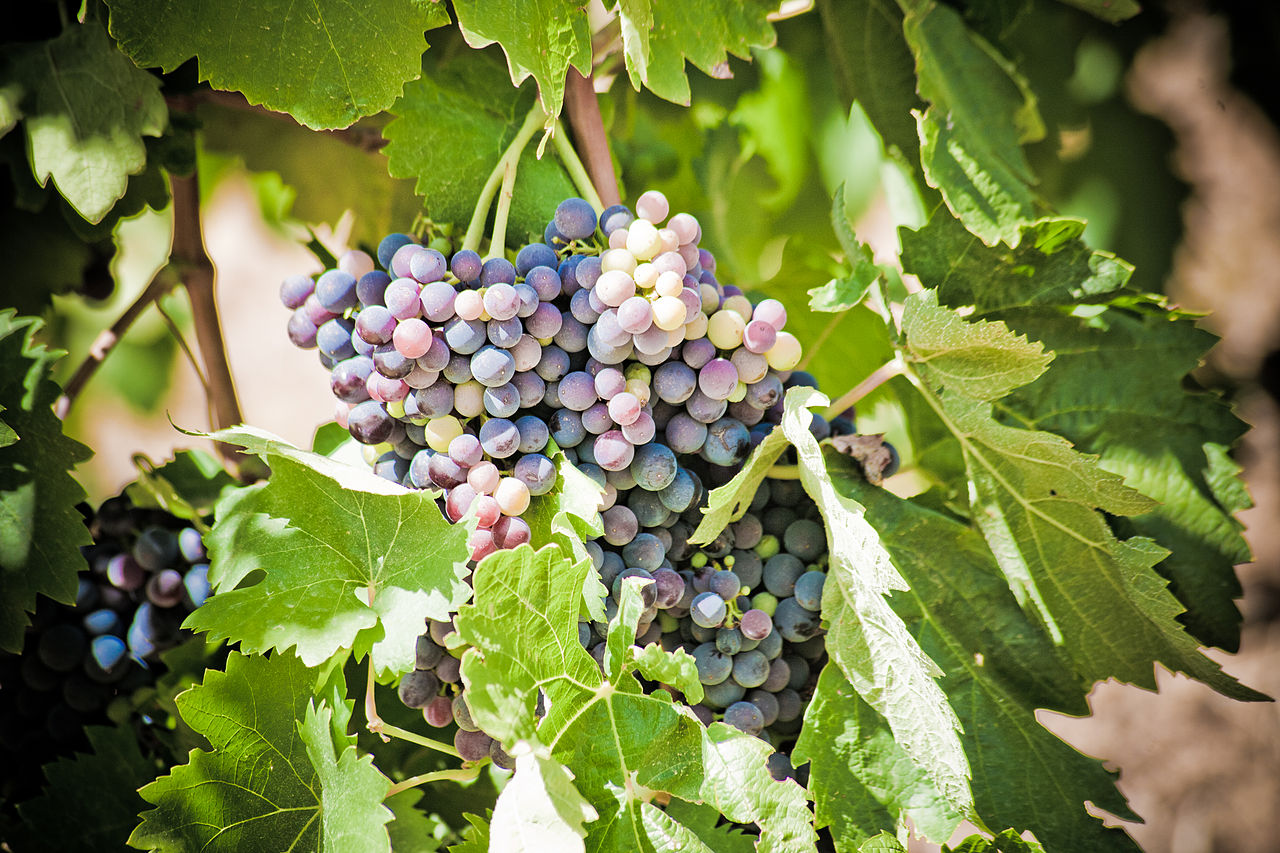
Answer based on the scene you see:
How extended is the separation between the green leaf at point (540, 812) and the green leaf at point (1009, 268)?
427 millimetres

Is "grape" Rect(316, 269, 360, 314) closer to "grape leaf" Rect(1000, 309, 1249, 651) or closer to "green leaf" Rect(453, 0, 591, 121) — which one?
"green leaf" Rect(453, 0, 591, 121)

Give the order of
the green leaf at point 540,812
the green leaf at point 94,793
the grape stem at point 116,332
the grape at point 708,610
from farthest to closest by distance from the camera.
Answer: the grape stem at point 116,332 → the green leaf at point 94,793 → the grape at point 708,610 → the green leaf at point 540,812

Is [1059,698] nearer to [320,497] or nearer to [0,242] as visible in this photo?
[320,497]

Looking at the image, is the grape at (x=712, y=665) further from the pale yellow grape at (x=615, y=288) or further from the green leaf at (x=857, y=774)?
the pale yellow grape at (x=615, y=288)

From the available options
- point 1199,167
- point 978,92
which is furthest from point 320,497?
point 1199,167

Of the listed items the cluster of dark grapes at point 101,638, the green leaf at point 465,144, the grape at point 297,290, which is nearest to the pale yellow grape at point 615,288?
the green leaf at point 465,144

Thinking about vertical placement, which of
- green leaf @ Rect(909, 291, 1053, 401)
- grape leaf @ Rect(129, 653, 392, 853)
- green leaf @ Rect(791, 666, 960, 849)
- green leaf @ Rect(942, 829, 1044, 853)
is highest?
green leaf @ Rect(909, 291, 1053, 401)

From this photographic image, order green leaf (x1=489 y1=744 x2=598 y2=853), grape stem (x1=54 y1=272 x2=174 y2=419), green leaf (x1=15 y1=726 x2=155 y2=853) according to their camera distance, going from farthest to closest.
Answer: grape stem (x1=54 y1=272 x2=174 y2=419), green leaf (x1=15 y1=726 x2=155 y2=853), green leaf (x1=489 y1=744 x2=598 y2=853)

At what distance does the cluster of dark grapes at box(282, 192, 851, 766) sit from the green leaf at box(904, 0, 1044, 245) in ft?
0.63

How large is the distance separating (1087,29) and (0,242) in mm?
1132

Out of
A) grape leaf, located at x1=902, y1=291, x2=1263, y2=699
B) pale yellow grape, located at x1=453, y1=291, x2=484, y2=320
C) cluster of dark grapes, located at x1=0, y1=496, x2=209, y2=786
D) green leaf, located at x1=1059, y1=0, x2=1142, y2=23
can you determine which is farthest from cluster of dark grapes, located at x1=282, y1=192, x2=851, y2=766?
green leaf, located at x1=1059, y1=0, x2=1142, y2=23

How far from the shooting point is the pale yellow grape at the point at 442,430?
511 millimetres

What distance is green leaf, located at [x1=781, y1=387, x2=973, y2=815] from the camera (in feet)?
1.59

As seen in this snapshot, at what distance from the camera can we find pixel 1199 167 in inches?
50.5
